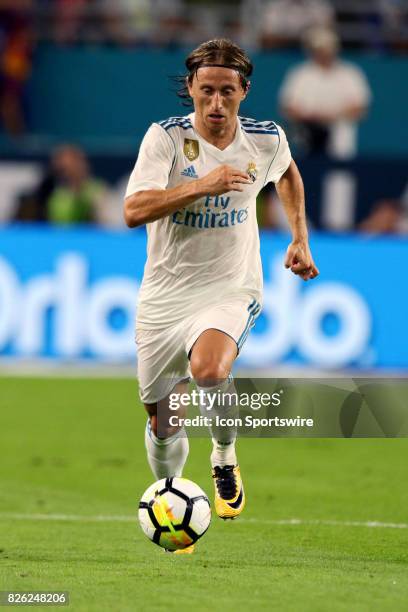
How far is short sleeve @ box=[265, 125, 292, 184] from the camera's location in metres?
7.82

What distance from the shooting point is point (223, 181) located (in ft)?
22.3

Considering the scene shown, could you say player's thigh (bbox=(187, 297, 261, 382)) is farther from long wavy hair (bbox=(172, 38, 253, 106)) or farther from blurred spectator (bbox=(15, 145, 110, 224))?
blurred spectator (bbox=(15, 145, 110, 224))

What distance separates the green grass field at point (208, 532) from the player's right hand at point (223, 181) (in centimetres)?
178

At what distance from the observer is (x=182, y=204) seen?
6.97 meters

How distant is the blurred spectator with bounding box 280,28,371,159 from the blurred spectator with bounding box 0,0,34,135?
3567 millimetres

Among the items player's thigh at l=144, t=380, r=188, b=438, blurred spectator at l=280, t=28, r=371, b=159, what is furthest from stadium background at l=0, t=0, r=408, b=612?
player's thigh at l=144, t=380, r=188, b=438

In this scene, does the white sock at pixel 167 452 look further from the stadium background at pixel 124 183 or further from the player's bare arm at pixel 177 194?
the stadium background at pixel 124 183

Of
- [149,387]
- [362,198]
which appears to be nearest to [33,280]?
[362,198]

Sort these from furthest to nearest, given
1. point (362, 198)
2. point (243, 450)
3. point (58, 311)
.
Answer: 1. point (362, 198)
2. point (58, 311)
3. point (243, 450)

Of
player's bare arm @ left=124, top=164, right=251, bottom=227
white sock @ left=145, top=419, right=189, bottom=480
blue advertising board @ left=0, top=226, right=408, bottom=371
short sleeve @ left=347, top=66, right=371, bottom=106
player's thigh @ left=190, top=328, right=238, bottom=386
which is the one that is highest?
player's bare arm @ left=124, top=164, right=251, bottom=227

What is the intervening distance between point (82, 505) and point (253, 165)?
9.61 feet

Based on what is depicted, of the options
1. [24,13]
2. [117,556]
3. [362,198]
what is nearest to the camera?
[117,556]

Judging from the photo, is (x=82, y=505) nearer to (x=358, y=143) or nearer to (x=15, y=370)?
(x=15, y=370)

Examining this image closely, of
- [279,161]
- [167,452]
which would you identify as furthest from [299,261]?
[167,452]
